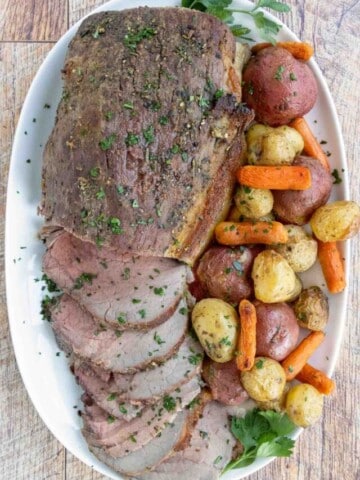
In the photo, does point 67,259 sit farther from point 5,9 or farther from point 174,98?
point 5,9

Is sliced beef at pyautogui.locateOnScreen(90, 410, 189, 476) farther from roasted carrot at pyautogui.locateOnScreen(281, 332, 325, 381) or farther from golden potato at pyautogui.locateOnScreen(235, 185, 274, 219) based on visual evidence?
golden potato at pyautogui.locateOnScreen(235, 185, 274, 219)

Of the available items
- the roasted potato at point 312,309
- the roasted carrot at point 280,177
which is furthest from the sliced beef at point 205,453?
the roasted carrot at point 280,177

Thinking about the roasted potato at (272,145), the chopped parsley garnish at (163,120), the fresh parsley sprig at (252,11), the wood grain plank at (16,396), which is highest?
the fresh parsley sprig at (252,11)

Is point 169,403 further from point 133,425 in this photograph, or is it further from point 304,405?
point 304,405

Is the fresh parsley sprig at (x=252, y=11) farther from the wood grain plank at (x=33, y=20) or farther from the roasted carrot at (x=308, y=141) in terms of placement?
the wood grain plank at (x=33, y=20)

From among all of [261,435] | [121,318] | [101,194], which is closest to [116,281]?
[121,318]

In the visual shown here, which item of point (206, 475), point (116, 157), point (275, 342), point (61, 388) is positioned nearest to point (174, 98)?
point (116, 157)

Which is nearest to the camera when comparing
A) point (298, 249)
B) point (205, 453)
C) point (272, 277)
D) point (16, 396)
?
point (272, 277)
